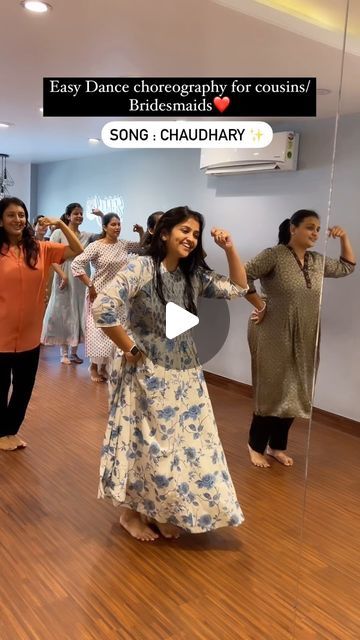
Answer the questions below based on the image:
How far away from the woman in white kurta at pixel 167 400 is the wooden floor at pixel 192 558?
0.15 meters

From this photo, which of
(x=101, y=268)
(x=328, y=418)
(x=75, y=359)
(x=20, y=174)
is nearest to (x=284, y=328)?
(x=328, y=418)

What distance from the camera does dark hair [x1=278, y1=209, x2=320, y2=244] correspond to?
2.06m

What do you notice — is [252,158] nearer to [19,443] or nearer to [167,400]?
[167,400]

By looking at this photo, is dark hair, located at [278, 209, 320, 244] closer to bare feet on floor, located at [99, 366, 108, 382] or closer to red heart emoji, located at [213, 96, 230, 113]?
red heart emoji, located at [213, 96, 230, 113]

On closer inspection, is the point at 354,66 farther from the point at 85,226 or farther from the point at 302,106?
the point at 85,226

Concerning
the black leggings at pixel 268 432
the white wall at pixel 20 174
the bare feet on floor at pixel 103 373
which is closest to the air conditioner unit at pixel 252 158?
the black leggings at pixel 268 432

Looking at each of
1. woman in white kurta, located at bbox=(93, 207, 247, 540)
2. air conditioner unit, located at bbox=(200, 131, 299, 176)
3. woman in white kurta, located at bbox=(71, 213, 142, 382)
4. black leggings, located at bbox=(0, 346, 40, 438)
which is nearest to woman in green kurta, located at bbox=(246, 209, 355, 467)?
air conditioner unit, located at bbox=(200, 131, 299, 176)

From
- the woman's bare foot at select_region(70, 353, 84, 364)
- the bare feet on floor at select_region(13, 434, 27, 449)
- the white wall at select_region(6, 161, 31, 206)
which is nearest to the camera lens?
the bare feet on floor at select_region(13, 434, 27, 449)

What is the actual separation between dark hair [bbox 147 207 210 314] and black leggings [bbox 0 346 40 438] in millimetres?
962

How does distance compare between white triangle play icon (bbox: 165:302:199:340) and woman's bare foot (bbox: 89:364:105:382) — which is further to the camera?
woman's bare foot (bbox: 89:364:105:382)

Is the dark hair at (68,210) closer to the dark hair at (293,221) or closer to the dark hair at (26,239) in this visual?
the dark hair at (26,239)

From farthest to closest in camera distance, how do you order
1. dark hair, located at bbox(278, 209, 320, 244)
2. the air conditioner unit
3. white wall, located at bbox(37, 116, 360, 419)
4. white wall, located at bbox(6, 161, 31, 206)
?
white wall, located at bbox(6, 161, 31, 206) < dark hair, located at bbox(278, 209, 320, 244) < white wall, located at bbox(37, 116, 360, 419) < the air conditioner unit

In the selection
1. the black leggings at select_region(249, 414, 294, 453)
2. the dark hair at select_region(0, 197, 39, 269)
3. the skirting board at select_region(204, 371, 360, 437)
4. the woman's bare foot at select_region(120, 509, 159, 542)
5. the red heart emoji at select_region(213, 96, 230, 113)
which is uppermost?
the red heart emoji at select_region(213, 96, 230, 113)

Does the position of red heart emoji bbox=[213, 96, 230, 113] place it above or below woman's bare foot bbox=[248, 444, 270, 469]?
above
